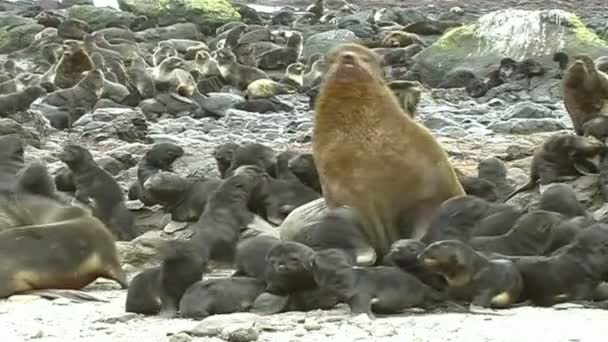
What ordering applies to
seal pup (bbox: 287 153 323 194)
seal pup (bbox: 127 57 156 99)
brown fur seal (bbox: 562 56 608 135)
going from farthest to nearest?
seal pup (bbox: 127 57 156 99)
brown fur seal (bbox: 562 56 608 135)
seal pup (bbox: 287 153 323 194)

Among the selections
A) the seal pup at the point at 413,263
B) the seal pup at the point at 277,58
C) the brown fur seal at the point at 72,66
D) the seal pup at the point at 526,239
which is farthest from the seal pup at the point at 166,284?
the seal pup at the point at 277,58

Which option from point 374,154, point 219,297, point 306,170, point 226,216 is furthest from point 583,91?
point 219,297

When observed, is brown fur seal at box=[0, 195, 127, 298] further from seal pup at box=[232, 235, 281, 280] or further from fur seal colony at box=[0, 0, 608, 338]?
seal pup at box=[232, 235, 281, 280]

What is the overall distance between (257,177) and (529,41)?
1573 centimetres

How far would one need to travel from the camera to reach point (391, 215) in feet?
24.8

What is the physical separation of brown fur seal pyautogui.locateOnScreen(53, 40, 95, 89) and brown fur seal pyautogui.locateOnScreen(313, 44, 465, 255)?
540 inches

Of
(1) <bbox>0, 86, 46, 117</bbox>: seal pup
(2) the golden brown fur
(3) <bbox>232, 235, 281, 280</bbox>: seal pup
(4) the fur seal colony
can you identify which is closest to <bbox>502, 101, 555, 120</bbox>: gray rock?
(4) the fur seal colony

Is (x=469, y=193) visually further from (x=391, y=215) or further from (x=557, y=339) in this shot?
(x=557, y=339)

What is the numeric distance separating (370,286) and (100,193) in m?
4.10

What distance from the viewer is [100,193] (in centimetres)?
990

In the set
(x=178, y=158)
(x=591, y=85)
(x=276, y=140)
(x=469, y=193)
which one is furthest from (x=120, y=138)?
(x=469, y=193)

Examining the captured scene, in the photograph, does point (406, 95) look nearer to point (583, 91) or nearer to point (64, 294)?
point (64, 294)

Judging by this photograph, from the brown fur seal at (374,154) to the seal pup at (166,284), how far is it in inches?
44.3

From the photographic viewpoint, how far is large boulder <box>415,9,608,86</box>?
23391mm
